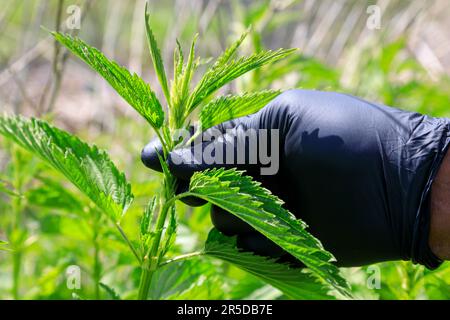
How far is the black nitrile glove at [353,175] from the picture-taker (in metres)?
0.95

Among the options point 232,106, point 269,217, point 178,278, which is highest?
point 232,106

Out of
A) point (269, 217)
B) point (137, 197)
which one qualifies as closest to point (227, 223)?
point (269, 217)

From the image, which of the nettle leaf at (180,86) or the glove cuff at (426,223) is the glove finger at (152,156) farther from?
the glove cuff at (426,223)

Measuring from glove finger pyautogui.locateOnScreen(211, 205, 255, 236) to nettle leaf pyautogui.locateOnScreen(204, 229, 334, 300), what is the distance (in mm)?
67

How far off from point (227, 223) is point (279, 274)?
→ 0.41 feet

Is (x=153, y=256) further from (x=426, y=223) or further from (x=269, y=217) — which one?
(x=426, y=223)

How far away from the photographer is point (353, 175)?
96 cm

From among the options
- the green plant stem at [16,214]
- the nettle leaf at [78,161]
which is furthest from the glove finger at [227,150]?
the green plant stem at [16,214]

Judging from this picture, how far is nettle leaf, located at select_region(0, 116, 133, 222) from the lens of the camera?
0.83 m

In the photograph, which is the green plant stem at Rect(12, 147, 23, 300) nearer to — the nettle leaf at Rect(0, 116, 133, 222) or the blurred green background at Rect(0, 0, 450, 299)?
the blurred green background at Rect(0, 0, 450, 299)

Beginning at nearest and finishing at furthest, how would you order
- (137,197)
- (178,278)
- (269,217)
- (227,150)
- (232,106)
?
1. (269,217)
2. (232,106)
3. (227,150)
4. (178,278)
5. (137,197)

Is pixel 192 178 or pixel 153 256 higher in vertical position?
pixel 192 178

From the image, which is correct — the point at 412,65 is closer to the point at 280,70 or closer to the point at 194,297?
the point at 280,70

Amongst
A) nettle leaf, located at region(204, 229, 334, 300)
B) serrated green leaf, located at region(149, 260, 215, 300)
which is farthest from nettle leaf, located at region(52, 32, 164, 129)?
serrated green leaf, located at region(149, 260, 215, 300)
